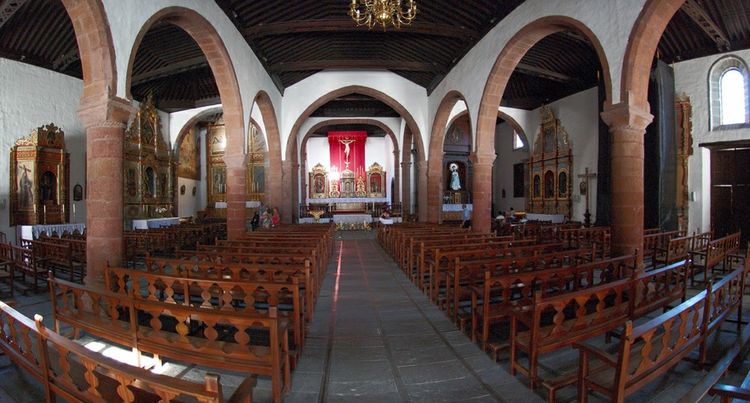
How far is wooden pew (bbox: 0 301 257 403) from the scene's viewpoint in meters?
1.42

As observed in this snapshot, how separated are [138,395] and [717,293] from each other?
4582 mm

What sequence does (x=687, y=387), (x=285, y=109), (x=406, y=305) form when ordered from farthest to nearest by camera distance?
(x=285, y=109) → (x=406, y=305) → (x=687, y=387)

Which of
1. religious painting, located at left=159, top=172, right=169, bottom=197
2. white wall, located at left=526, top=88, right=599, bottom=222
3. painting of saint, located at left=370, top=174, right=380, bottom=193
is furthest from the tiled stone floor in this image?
painting of saint, located at left=370, top=174, right=380, bottom=193

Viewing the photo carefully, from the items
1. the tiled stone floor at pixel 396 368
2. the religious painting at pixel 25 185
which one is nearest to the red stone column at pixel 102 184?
the tiled stone floor at pixel 396 368

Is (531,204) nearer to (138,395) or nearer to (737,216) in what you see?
(737,216)

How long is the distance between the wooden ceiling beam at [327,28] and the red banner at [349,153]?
12.8m

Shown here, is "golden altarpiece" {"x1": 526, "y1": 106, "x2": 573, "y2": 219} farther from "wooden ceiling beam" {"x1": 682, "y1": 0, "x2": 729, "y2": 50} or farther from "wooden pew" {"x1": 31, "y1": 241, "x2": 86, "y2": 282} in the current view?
"wooden pew" {"x1": 31, "y1": 241, "x2": 86, "y2": 282}

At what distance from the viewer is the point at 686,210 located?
437 inches

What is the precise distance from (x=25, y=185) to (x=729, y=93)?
21.1 meters

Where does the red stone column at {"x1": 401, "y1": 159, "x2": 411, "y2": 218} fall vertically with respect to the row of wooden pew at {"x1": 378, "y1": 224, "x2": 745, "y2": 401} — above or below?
above

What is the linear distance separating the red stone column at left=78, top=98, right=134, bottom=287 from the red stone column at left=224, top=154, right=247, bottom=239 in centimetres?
456

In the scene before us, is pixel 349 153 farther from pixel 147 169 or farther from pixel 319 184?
pixel 147 169

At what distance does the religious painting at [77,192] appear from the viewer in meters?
12.3

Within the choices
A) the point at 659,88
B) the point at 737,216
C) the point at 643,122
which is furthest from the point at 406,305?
the point at 737,216
